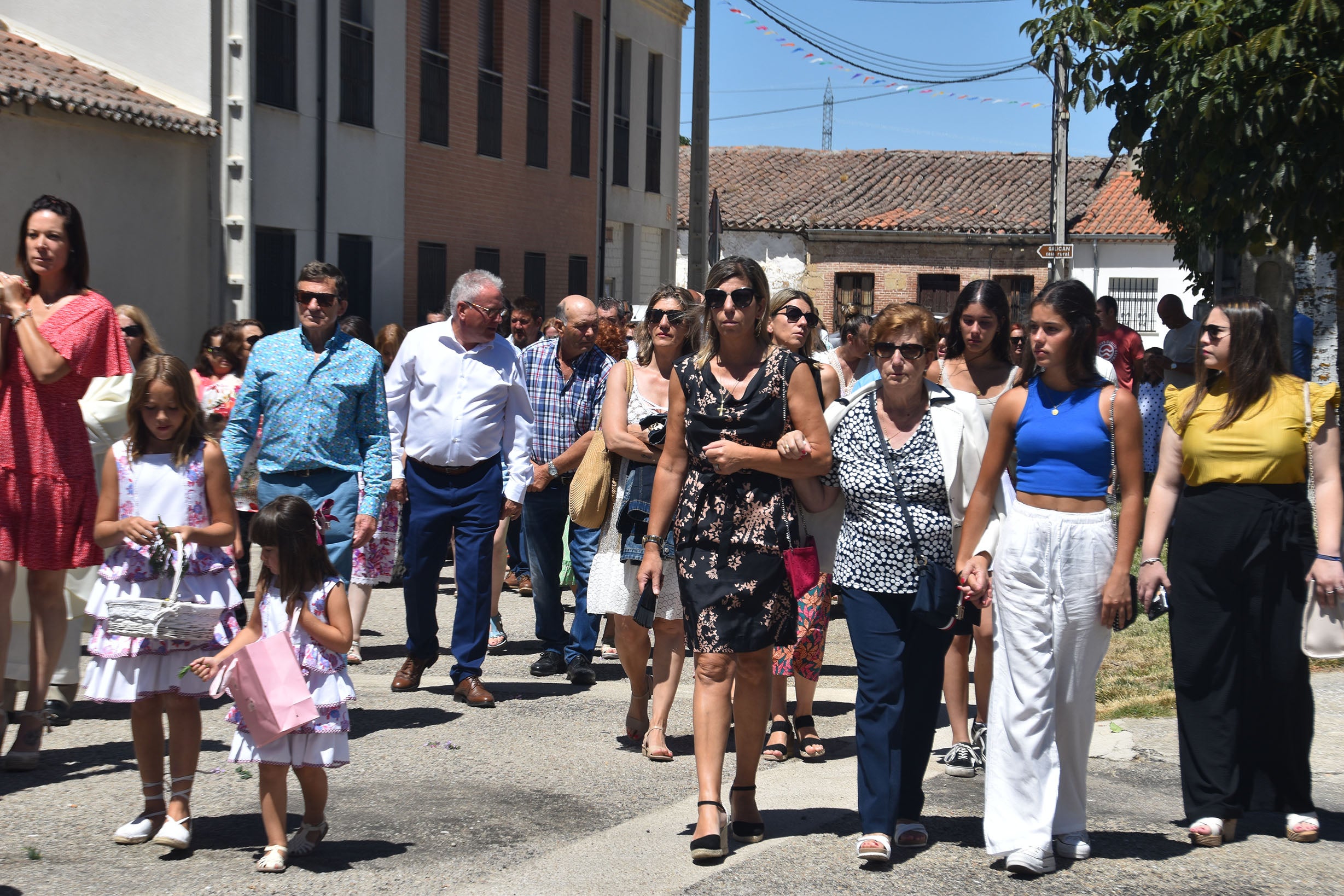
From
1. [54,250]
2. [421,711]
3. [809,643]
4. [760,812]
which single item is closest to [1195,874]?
[760,812]

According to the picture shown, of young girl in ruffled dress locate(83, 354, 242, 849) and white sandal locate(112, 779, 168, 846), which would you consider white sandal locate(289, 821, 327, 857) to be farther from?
white sandal locate(112, 779, 168, 846)

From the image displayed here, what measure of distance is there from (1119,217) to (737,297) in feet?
135

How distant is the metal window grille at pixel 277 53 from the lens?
17.1m

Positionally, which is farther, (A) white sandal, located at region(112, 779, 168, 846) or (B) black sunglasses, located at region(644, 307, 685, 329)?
(B) black sunglasses, located at region(644, 307, 685, 329)

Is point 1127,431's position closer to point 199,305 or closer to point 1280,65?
point 1280,65

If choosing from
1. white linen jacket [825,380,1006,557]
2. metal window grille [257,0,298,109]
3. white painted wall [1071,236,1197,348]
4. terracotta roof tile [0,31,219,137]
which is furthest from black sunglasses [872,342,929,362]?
white painted wall [1071,236,1197,348]

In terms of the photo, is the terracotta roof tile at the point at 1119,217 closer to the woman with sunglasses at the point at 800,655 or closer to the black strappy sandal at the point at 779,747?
the woman with sunglasses at the point at 800,655

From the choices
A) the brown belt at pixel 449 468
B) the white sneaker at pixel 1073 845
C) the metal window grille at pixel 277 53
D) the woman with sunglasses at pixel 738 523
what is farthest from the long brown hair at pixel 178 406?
the metal window grille at pixel 277 53

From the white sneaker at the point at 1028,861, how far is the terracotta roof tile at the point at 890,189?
3865 centimetres

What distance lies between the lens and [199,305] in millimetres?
16578

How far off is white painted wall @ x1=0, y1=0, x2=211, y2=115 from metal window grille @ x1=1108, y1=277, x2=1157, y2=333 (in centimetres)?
3272

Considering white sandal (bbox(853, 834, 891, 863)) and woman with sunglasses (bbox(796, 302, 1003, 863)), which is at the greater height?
woman with sunglasses (bbox(796, 302, 1003, 863))

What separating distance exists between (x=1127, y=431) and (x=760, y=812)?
6.46 ft

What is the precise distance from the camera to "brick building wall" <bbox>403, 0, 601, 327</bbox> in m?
21.2
